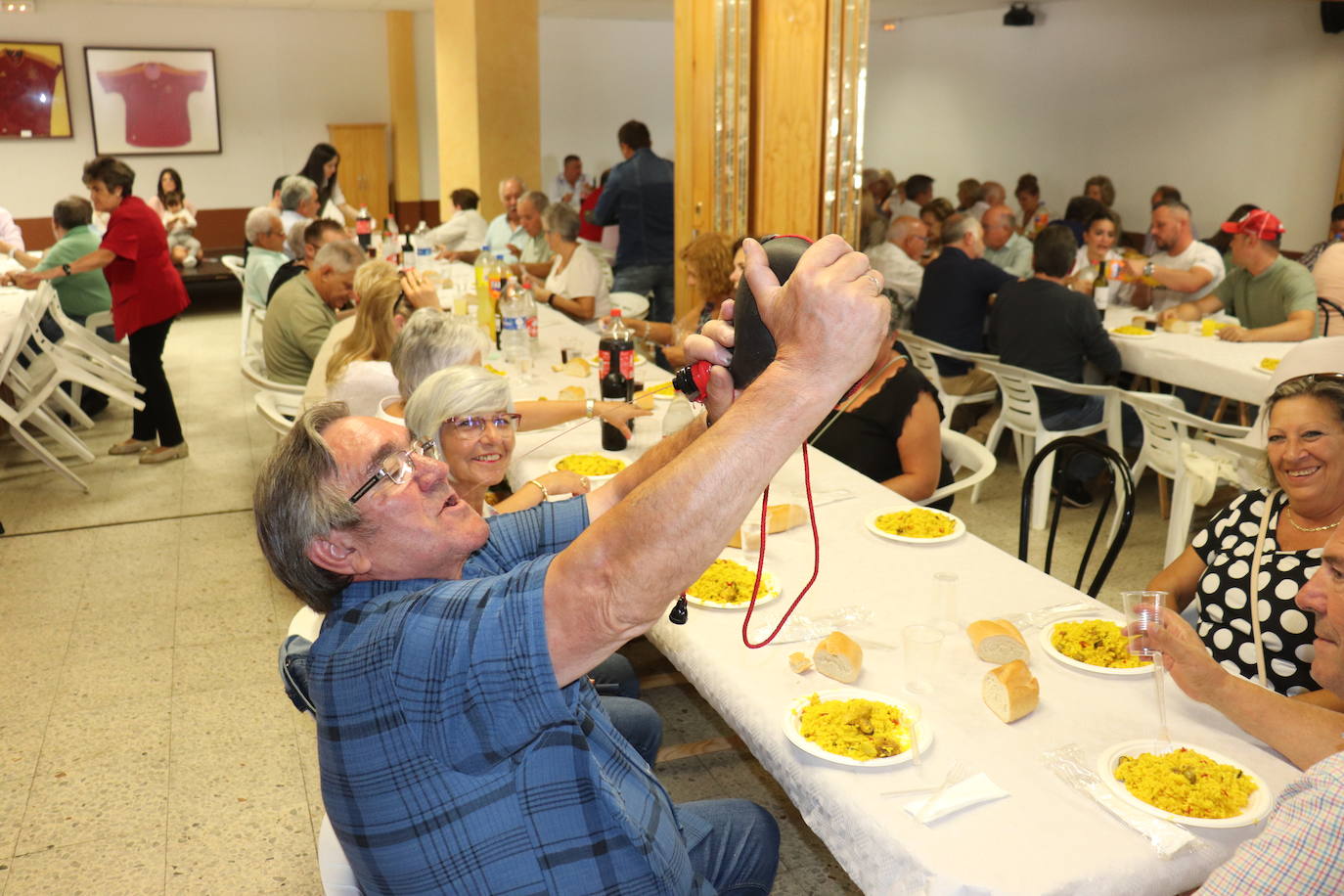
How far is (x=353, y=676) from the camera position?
3.99 ft

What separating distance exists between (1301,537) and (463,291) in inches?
205

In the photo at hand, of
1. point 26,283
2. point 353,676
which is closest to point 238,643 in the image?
point 353,676

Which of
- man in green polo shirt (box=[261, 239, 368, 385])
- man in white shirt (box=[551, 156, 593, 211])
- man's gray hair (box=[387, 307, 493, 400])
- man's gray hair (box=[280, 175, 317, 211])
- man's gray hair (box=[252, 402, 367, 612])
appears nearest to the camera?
man's gray hair (box=[252, 402, 367, 612])

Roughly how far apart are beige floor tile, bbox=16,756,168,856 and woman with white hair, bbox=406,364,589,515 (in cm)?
123

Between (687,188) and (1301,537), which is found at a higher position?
(687,188)

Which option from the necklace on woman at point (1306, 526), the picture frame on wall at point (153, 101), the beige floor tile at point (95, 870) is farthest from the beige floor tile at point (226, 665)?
the picture frame on wall at point (153, 101)

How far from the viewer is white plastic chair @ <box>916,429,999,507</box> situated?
3.16m

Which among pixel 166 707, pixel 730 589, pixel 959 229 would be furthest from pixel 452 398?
pixel 959 229

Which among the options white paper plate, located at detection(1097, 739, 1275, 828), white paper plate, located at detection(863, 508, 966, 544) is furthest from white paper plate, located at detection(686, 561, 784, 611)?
white paper plate, located at detection(1097, 739, 1275, 828)

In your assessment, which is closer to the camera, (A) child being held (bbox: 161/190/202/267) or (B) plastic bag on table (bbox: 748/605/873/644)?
(B) plastic bag on table (bbox: 748/605/873/644)

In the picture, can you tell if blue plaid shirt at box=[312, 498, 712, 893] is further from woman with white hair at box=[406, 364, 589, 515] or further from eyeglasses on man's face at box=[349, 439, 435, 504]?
woman with white hair at box=[406, 364, 589, 515]

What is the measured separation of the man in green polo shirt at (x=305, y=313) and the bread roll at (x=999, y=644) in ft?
11.9

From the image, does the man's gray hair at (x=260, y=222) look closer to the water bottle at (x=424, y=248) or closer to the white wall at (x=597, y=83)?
the water bottle at (x=424, y=248)

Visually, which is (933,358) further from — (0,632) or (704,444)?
(704,444)
